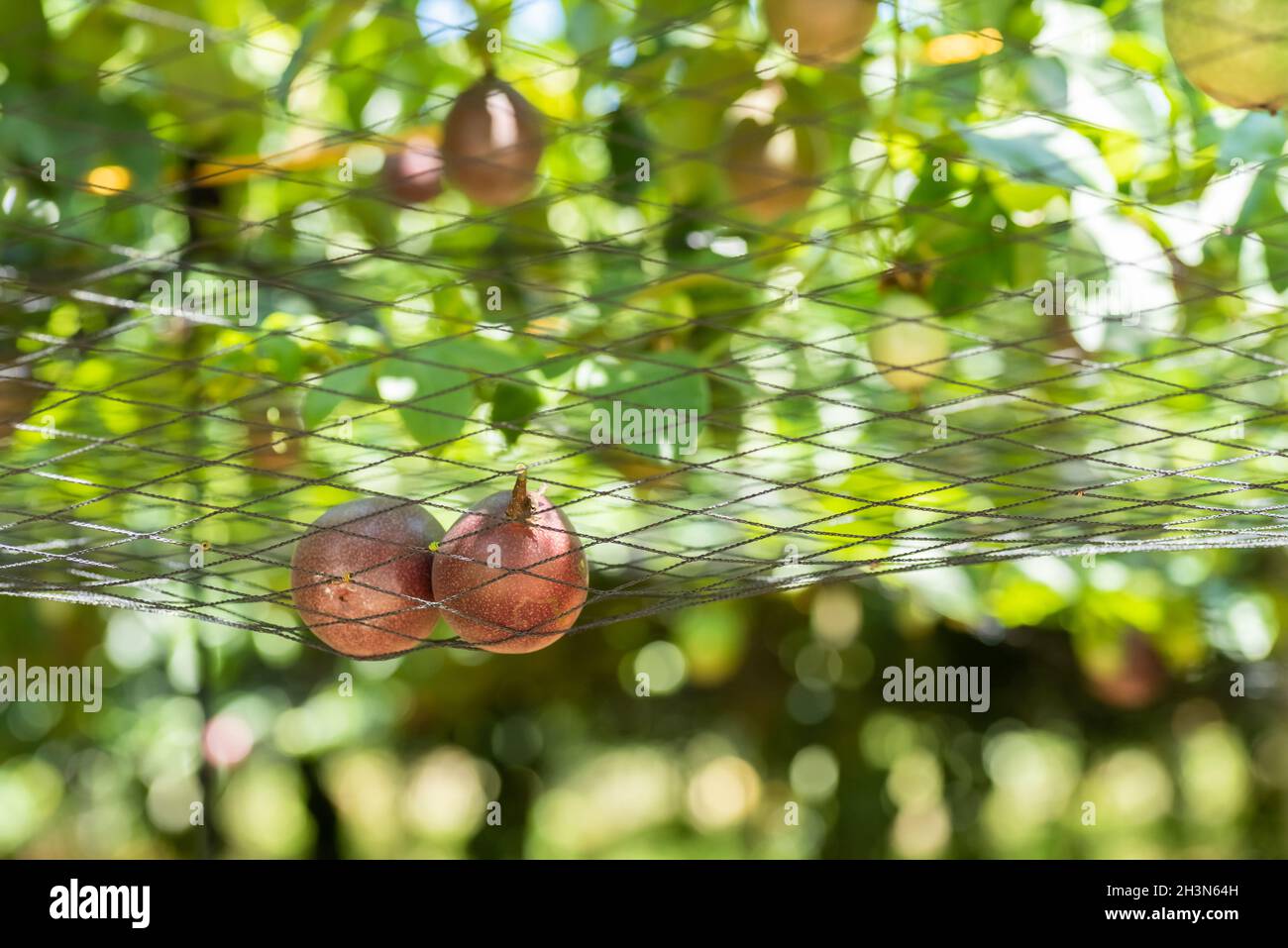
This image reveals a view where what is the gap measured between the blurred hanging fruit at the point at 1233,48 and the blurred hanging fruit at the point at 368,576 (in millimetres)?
461

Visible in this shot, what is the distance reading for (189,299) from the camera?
979 millimetres

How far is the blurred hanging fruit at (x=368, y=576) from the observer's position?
793mm

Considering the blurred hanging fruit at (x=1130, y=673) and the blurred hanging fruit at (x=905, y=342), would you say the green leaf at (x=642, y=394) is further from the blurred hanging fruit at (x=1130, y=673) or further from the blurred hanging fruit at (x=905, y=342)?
the blurred hanging fruit at (x=1130, y=673)

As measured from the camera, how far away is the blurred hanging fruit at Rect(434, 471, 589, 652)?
76cm

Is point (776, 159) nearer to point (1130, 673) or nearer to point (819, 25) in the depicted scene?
point (819, 25)

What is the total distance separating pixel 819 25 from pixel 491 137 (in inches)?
8.6

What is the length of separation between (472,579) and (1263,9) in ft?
1.61

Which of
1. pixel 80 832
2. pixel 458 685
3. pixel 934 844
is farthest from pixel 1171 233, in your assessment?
pixel 80 832

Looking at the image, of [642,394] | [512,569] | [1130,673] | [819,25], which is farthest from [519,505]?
[1130,673]

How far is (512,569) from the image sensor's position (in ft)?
2.45

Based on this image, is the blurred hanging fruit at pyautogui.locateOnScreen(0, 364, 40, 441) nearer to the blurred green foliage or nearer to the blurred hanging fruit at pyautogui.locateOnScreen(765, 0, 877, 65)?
the blurred green foliage

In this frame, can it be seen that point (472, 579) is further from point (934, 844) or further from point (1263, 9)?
point (934, 844)

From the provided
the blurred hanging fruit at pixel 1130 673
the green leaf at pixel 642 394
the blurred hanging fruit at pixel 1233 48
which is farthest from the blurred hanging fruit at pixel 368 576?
the blurred hanging fruit at pixel 1130 673

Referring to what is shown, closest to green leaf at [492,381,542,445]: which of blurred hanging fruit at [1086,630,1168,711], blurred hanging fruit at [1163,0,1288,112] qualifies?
blurred hanging fruit at [1163,0,1288,112]
